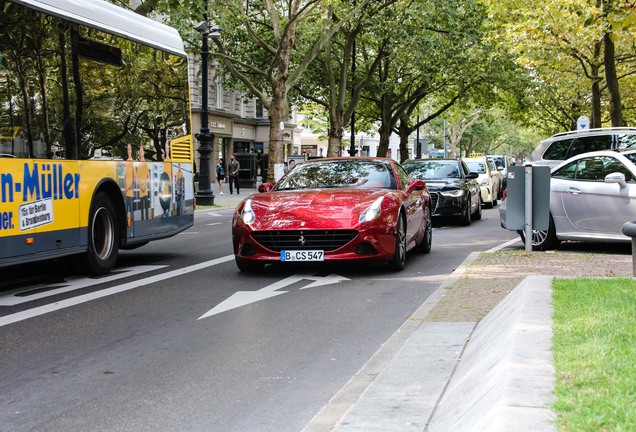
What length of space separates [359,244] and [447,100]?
159ft

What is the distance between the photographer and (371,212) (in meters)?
10.4

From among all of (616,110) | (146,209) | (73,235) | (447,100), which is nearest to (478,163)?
(616,110)

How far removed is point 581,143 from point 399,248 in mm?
6702

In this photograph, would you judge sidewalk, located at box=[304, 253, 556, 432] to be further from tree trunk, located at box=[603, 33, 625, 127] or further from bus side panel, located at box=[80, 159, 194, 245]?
tree trunk, located at box=[603, 33, 625, 127]

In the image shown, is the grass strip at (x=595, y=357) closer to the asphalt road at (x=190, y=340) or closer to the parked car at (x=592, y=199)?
the asphalt road at (x=190, y=340)

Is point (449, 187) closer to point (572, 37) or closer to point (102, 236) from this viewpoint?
point (102, 236)

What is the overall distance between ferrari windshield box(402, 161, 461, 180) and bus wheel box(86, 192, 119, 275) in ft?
35.9

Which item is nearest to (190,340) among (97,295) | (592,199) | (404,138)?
(97,295)

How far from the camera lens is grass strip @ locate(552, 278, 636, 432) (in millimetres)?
3564

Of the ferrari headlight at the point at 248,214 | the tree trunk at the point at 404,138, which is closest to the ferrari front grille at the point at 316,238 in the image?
the ferrari headlight at the point at 248,214

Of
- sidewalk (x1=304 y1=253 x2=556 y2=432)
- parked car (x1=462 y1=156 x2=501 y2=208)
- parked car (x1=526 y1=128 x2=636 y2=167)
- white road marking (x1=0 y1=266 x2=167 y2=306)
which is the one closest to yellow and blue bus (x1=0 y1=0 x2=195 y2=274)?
white road marking (x1=0 y1=266 x2=167 y2=306)

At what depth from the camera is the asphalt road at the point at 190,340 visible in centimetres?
498

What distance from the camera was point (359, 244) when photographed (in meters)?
10.3

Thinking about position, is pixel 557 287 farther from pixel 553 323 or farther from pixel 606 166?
pixel 606 166
